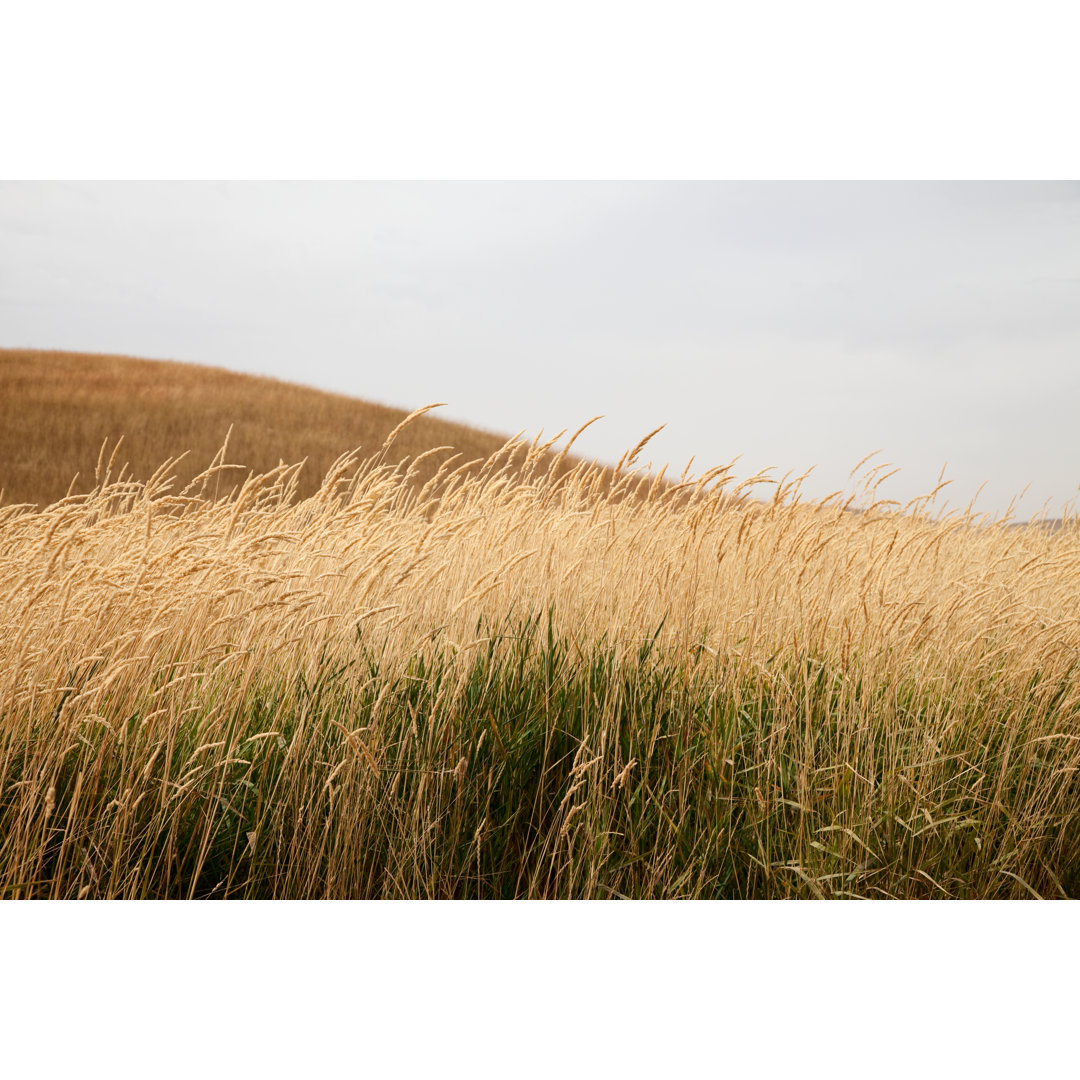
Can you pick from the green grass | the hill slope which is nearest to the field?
the green grass

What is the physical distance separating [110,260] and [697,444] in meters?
2.48

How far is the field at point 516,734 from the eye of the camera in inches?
62.1

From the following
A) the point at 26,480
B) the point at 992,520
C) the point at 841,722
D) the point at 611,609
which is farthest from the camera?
the point at 26,480

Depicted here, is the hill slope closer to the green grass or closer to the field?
the field

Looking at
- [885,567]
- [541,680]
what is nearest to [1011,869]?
[885,567]

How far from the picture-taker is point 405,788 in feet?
5.36

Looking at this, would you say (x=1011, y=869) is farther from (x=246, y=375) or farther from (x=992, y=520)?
(x=246, y=375)

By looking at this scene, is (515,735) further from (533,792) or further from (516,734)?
(533,792)

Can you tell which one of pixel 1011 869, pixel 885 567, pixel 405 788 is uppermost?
pixel 885 567

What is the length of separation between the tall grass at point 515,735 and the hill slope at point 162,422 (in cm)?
186

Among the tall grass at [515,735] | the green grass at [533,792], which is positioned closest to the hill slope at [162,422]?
the tall grass at [515,735]

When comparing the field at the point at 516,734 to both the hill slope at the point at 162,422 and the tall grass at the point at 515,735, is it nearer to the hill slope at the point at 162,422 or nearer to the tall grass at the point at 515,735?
the tall grass at the point at 515,735

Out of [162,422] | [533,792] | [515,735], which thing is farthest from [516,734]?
[162,422]

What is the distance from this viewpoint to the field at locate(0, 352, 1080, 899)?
1.58 meters
